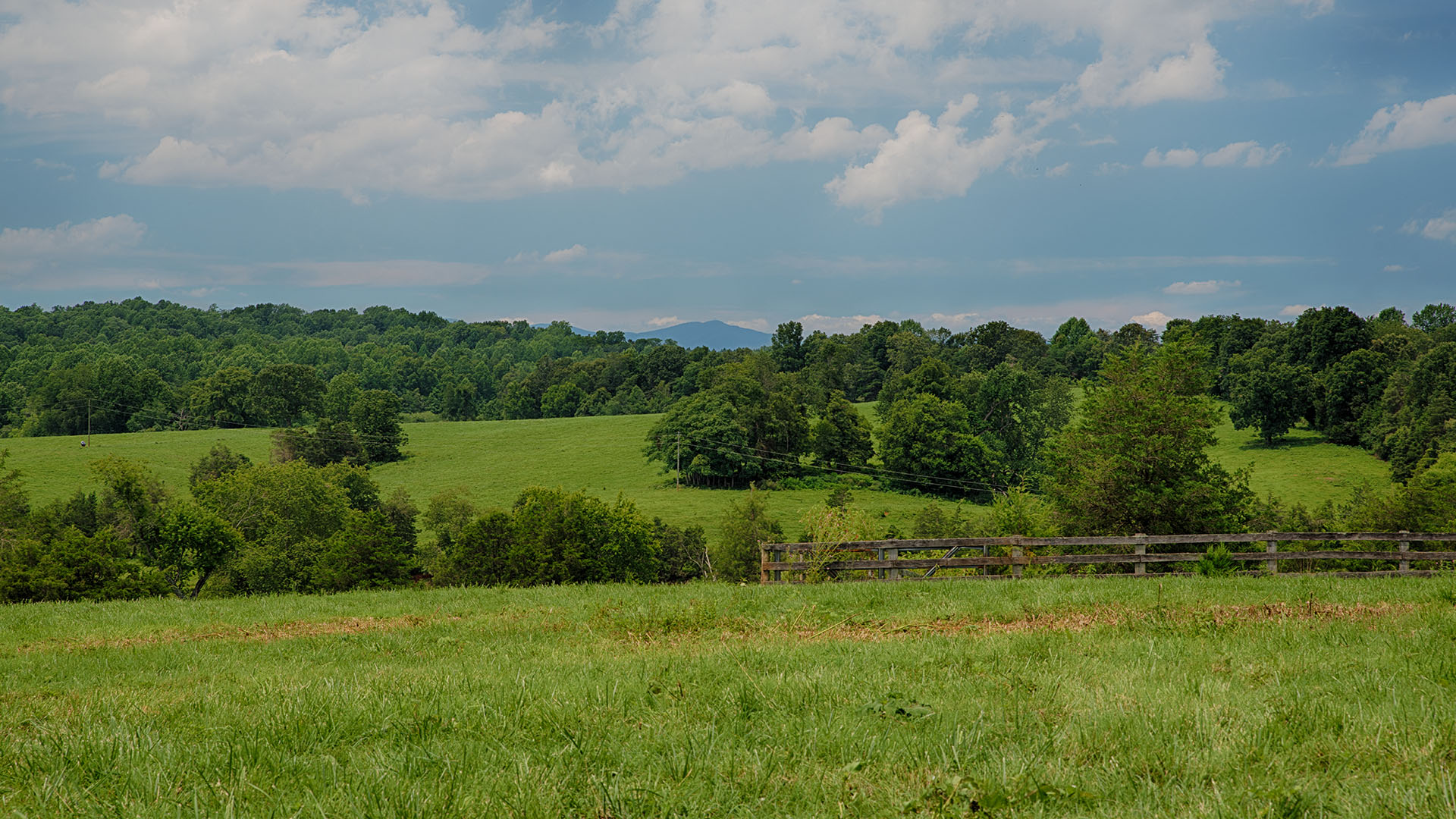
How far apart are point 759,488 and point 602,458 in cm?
1872

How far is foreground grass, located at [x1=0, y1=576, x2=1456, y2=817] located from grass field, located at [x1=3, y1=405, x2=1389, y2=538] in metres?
58.5

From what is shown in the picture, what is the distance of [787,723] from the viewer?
4.93 meters

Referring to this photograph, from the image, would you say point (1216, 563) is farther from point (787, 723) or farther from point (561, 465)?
point (561, 465)

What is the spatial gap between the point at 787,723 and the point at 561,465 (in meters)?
86.2

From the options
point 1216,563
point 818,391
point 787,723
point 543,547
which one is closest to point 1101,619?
point 787,723

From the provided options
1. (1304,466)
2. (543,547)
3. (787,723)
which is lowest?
(543,547)

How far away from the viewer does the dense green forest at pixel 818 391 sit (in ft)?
257

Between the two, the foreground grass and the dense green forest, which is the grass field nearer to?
the dense green forest

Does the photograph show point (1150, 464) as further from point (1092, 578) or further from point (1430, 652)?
point (1430, 652)

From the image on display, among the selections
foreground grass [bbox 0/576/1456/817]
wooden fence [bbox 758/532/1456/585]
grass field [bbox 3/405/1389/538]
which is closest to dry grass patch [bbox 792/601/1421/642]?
foreground grass [bbox 0/576/1456/817]

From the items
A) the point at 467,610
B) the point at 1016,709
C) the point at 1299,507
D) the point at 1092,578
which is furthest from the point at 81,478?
the point at 1299,507

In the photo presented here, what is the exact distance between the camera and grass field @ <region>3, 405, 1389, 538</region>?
7012cm

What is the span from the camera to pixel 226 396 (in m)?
114

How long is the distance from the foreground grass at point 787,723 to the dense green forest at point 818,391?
34.6 meters
